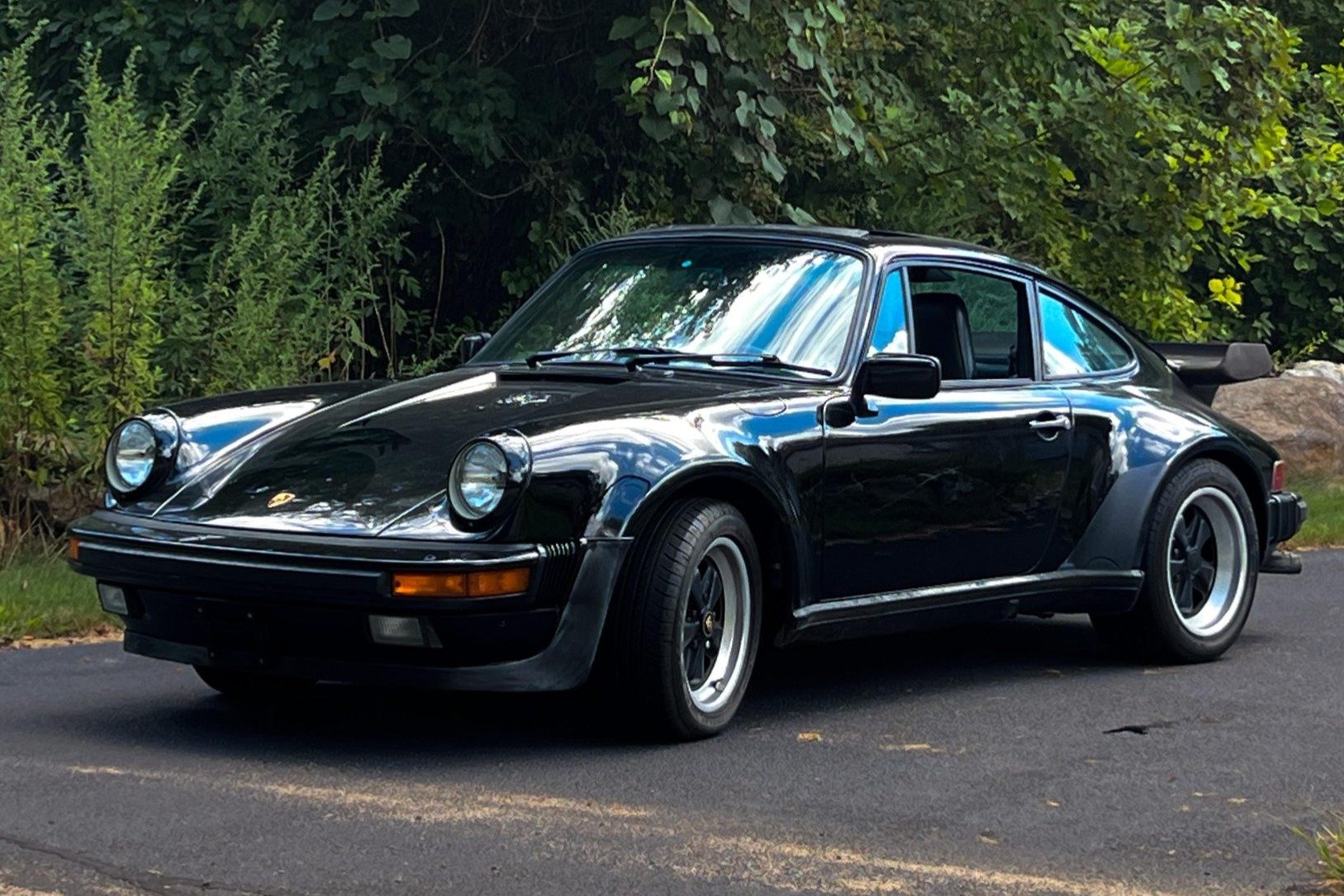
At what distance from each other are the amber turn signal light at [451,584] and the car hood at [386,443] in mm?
217

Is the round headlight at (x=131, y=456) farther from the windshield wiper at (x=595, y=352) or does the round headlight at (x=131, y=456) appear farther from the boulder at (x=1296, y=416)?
the boulder at (x=1296, y=416)

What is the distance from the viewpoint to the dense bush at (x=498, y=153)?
30.7ft

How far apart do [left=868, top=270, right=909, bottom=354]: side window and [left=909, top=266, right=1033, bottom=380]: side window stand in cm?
8

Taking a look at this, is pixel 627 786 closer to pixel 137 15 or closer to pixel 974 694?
pixel 974 694

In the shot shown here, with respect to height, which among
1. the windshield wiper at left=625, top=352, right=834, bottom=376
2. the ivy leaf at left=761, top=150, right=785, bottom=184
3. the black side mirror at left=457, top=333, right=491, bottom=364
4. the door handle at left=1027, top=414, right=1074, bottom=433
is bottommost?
the door handle at left=1027, top=414, right=1074, bottom=433

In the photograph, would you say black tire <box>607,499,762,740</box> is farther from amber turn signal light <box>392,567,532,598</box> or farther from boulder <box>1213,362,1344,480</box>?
boulder <box>1213,362,1344,480</box>

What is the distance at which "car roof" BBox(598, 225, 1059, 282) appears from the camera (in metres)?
6.95

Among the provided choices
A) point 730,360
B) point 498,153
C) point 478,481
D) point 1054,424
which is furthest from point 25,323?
point 1054,424

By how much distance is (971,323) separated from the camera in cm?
726

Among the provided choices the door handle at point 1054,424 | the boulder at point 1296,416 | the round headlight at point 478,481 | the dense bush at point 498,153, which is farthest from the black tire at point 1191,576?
the boulder at point 1296,416

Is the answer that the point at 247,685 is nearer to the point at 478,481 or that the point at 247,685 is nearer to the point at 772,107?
the point at 478,481

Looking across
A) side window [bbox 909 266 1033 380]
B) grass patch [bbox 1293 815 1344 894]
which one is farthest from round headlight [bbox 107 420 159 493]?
grass patch [bbox 1293 815 1344 894]

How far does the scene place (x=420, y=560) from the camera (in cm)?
527

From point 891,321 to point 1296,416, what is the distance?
8.70 metres
